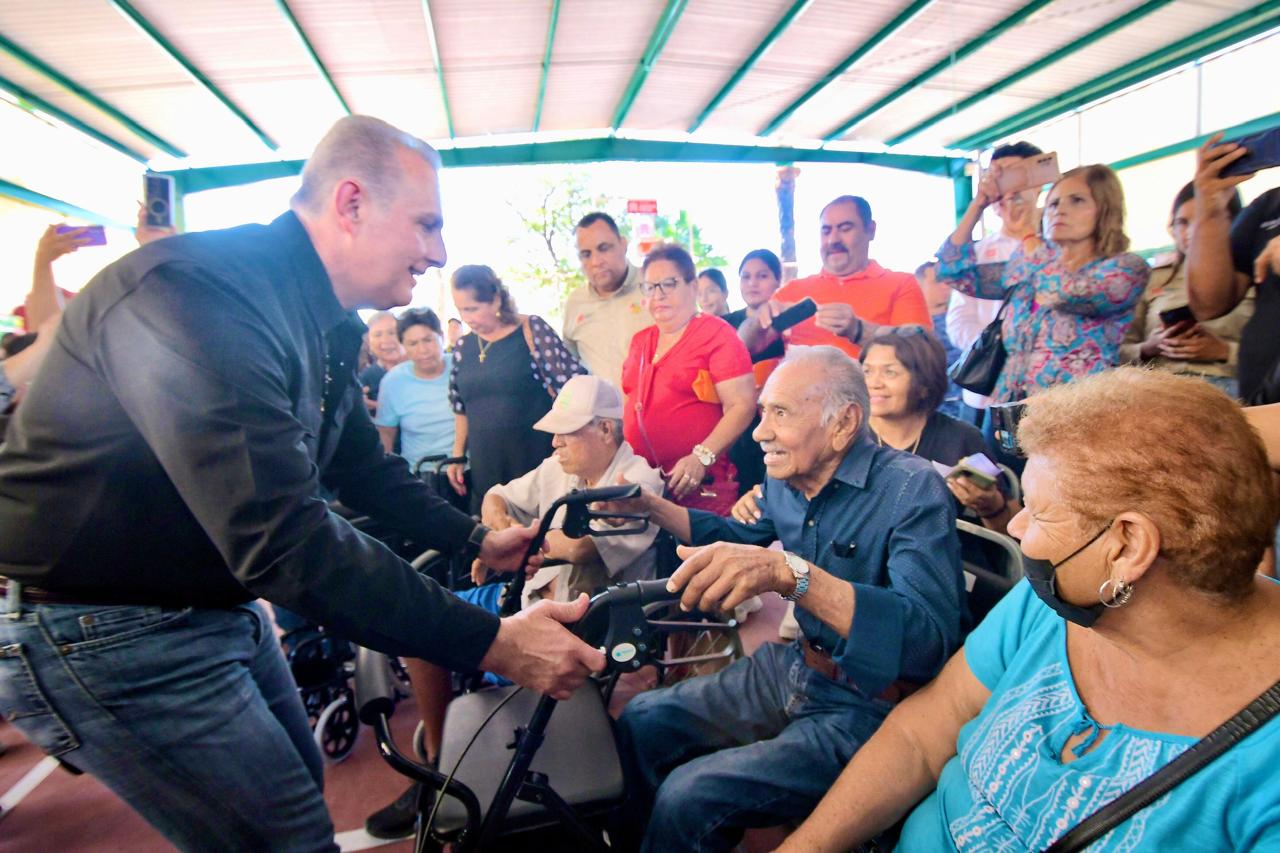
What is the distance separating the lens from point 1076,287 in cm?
251

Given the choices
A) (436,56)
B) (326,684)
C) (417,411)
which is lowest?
(326,684)

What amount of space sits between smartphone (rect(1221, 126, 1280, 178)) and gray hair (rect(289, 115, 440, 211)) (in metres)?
2.45

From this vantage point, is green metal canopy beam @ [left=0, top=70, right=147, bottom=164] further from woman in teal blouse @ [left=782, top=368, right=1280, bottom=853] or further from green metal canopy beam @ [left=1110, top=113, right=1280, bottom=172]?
green metal canopy beam @ [left=1110, top=113, right=1280, bottom=172]

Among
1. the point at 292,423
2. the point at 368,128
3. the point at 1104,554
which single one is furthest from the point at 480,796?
the point at 368,128

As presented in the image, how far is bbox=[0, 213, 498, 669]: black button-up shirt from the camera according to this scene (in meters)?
1.06

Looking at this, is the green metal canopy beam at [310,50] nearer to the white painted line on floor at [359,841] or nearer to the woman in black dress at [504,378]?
the woman in black dress at [504,378]

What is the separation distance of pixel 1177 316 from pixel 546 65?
843cm

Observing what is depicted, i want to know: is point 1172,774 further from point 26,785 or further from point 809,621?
point 26,785

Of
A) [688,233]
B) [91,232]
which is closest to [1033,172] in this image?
[91,232]

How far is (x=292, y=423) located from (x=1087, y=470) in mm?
1270

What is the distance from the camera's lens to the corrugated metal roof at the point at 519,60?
7.03 metres

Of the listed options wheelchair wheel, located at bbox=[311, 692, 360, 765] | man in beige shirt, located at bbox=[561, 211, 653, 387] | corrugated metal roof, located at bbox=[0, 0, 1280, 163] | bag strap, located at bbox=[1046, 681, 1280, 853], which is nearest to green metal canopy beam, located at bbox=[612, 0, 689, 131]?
corrugated metal roof, located at bbox=[0, 0, 1280, 163]

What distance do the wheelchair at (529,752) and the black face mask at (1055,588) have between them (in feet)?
2.24

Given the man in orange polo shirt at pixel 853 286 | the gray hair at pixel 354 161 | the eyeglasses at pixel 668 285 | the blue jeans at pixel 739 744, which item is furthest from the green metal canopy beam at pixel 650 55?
the blue jeans at pixel 739 744
